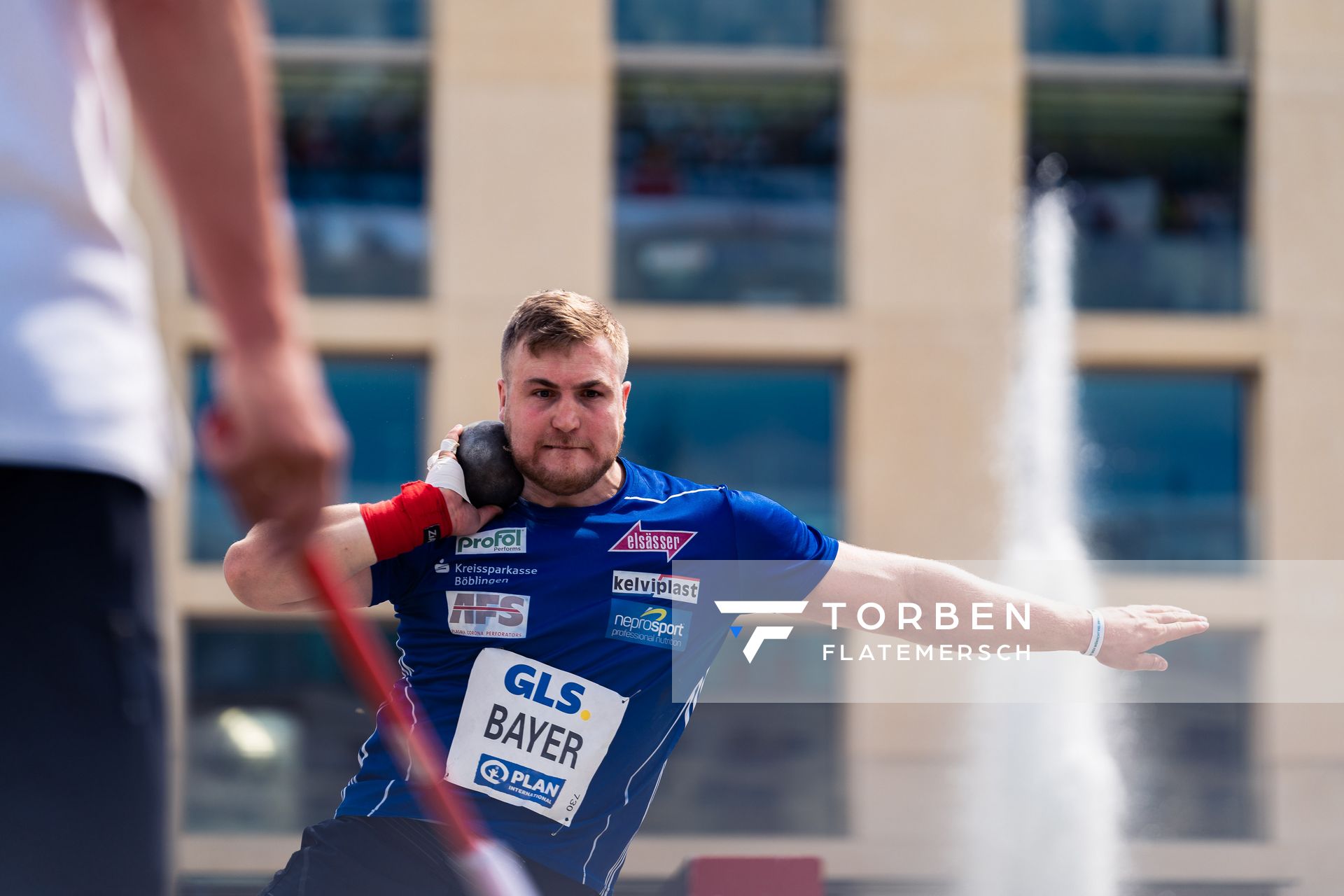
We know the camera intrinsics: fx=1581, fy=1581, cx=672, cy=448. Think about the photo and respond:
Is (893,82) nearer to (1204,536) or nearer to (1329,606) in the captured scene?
(1204,536)

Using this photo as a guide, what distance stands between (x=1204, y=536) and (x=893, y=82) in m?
4.90

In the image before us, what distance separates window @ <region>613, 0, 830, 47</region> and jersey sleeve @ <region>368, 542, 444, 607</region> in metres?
11.4

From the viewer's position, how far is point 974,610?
3.42 m

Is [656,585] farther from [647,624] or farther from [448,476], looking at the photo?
[448,476]

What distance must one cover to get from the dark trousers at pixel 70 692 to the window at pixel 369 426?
492 inches

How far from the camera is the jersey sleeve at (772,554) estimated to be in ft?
11.4

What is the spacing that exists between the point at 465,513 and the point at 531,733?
18.8 inches

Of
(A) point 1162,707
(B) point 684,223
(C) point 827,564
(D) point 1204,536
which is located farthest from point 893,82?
(C) point 827,564

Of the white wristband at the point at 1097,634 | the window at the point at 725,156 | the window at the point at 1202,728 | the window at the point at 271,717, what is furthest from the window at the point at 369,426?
the white wristband at the point at 1097,634

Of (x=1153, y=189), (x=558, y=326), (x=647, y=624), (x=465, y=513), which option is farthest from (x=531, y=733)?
(x=1153, y=189)

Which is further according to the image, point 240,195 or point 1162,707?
point 1162,707

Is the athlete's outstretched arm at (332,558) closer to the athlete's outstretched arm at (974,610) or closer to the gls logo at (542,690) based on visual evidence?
the gls logo at (542,690)

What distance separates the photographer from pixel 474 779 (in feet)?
10.6

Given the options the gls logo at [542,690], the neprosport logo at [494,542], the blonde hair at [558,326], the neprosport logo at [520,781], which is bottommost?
the neprosport logo at [520,781]
